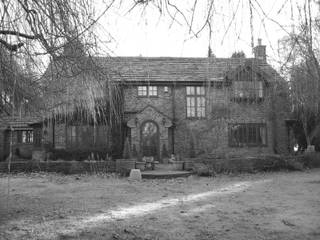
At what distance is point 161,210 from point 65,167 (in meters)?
9.27

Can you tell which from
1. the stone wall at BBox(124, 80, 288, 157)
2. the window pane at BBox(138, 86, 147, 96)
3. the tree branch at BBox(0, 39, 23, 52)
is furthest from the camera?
the window pane at BBox(138, 86, 147, 96)

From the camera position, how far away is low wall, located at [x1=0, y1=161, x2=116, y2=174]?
1616 cm

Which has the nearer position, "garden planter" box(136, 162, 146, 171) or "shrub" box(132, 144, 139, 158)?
"garden planter" box(136, 162, 146, 171)

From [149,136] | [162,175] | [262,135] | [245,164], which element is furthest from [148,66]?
[262,135]

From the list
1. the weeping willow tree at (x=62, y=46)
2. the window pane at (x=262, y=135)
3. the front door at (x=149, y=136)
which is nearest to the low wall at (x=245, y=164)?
the front door at (x=149, y=136)

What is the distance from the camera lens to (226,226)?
6559 millimetres

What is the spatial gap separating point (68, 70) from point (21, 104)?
1.69 meters

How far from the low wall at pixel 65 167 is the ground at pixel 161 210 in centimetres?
Result: 260

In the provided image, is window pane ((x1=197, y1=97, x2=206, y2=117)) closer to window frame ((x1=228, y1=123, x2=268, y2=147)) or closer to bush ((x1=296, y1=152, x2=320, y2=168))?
window frame ((x1=228, y1=123, x2=268, y2=147))

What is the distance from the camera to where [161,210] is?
8.06 metres

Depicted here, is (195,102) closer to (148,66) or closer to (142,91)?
(142,91)

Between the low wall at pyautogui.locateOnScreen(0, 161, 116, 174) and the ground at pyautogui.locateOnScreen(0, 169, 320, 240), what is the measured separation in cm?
260

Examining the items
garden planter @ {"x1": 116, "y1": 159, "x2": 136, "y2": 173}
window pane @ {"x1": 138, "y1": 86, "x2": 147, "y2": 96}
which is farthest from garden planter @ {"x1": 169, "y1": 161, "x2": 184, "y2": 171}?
window pane @ {"x1": 138, "y1": 86, "x2": 147, "y2": 96}

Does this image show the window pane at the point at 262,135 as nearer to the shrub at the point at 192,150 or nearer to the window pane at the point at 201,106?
the window pane at the point at 201,106
